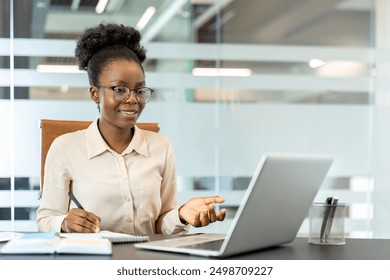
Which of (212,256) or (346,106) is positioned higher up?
(346,106)

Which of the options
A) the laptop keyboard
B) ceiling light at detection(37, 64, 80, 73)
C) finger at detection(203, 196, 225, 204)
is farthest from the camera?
ceiling light at detection(37, 64, 80, 73)

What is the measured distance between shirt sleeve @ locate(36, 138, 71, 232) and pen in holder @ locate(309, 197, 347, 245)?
2.75ft

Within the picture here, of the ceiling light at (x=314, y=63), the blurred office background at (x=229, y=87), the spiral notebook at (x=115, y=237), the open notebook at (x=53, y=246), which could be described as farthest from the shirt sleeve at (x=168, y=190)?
the ceiling light at (x=314, y=63)

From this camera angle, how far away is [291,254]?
1.45 metres

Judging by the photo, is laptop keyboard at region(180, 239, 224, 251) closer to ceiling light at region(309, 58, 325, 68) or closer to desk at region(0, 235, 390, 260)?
desk at region(0, 235, 390, 260)

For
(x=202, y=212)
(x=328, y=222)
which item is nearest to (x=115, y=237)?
(x=202, y=212)

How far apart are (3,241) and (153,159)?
2.39 ft

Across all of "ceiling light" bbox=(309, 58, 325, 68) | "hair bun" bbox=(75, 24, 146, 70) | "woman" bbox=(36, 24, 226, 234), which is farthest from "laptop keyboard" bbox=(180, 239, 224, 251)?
"ceiling light" bbox=(309, 58, 325, 68)

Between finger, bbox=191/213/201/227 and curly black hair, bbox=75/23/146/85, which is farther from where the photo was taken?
curly black hair, bbox=75/23/146/85

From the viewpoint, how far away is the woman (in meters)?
2.14

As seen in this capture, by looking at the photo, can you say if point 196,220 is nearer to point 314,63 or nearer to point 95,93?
point 95,93
